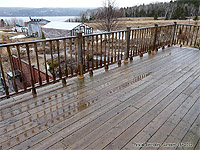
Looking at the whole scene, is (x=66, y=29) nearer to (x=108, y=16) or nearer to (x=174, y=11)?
(x=108, y=16)

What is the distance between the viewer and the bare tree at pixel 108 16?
63.0 feet

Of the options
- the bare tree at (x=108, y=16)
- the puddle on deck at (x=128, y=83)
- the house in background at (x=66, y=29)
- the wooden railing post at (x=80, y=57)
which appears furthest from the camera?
the bare tree at (x=108, y=16)

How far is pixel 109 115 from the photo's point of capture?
2.13 meters

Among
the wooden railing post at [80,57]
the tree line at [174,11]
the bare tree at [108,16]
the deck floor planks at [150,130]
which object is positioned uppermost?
the tree line at [174,11]

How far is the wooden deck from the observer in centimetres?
169

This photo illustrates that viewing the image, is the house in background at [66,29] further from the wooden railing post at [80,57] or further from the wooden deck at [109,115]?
the wooden deck at [109,115]

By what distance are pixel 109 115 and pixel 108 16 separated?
18944 millimetres

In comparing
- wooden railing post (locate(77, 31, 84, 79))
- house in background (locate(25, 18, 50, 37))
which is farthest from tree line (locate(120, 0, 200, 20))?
wooden railing post (locate(77, 31, 84, 79))

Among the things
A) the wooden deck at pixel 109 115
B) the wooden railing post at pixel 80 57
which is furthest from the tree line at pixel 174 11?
the wooden deck at pixel 109 115

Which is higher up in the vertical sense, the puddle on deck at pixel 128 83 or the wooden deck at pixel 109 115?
the puddle on deck at pixel 128 83

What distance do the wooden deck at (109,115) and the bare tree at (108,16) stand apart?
1699 cm

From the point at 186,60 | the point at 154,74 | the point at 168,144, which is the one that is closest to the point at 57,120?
the point at 168,144

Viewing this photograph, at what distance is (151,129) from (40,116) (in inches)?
58.2

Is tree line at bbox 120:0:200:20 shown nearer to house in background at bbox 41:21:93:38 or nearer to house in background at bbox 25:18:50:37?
house in background at bbox 25:18:50:37
